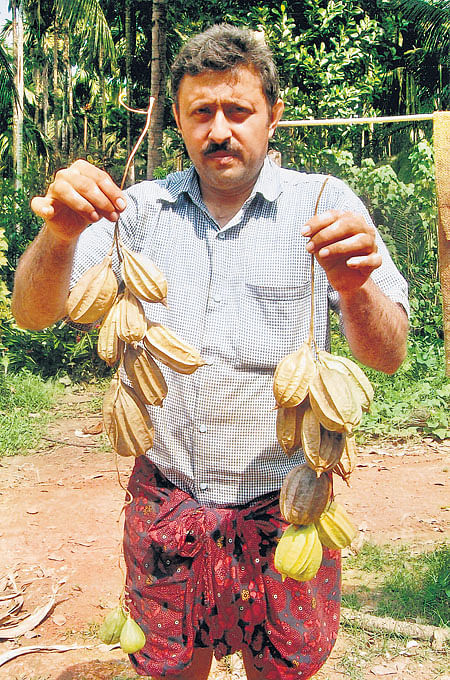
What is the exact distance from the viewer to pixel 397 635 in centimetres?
328

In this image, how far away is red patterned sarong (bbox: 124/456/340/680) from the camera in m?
1.98

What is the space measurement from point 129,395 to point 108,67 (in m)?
17.1

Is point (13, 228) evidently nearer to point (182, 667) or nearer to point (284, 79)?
point (284, 79)

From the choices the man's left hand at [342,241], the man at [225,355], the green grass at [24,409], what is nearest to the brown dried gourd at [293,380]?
the man's left hand at [342,241]

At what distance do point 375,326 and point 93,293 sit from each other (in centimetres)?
69

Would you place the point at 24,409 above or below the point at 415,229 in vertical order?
below

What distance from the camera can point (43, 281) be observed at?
175 cm

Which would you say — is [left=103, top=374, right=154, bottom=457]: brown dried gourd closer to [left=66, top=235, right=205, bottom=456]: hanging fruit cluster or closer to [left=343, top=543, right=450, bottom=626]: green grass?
[left=66, top=235, right=205, bottom=456]: hanging fruit cluster

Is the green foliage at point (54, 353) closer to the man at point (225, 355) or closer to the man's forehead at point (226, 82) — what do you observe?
the man at point (225, 355)

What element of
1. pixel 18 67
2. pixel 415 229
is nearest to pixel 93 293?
pixel 415 229

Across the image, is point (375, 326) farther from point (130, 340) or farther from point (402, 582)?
point (402, 582)

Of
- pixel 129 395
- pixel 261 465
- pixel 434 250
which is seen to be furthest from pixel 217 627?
pixel 434 250

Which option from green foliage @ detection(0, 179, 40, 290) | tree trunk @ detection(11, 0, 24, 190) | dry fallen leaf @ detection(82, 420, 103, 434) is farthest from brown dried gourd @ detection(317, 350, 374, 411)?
tree trunk @ detection(11, 0, 24, 190)

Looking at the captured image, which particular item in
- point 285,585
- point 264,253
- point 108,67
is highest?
point 108,67
